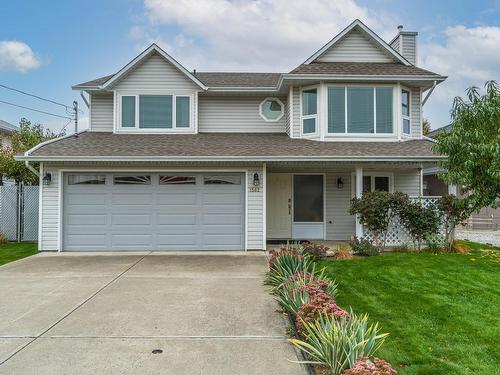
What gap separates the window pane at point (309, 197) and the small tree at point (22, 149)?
8.55 m

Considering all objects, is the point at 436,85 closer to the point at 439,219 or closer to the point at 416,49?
the point at 416,49

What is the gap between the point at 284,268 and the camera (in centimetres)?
699

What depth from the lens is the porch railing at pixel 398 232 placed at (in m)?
11.0

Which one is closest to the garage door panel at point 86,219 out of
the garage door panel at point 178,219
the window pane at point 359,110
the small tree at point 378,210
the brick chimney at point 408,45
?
the garage door panel at point 178,219

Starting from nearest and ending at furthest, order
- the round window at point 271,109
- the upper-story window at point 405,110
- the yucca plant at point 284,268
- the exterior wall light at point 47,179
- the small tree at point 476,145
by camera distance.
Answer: the yucca plant at point 284,268
the small tree at point 476,145
the exterior wall light at point 47,179
the upper-story window at point 405,110
the round window at point 271,109

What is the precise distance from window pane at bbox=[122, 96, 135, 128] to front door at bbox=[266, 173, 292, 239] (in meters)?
5.01

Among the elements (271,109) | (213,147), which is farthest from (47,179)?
(271,109)

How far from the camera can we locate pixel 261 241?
11.1 meters

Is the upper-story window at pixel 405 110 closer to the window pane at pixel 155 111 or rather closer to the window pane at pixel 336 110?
the window pane at pixel 336 110

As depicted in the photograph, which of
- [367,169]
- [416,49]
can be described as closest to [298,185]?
[367,169]

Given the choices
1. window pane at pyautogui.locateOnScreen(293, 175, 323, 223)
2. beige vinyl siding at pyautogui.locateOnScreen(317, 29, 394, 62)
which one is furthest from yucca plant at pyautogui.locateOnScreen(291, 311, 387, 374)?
beige vinyl siding at pyautogui.locateOnScreen(317, 29, 394, 62)

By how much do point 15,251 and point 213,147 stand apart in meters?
6.60

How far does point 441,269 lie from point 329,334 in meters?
5.78

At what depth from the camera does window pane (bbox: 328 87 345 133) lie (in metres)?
12.1
